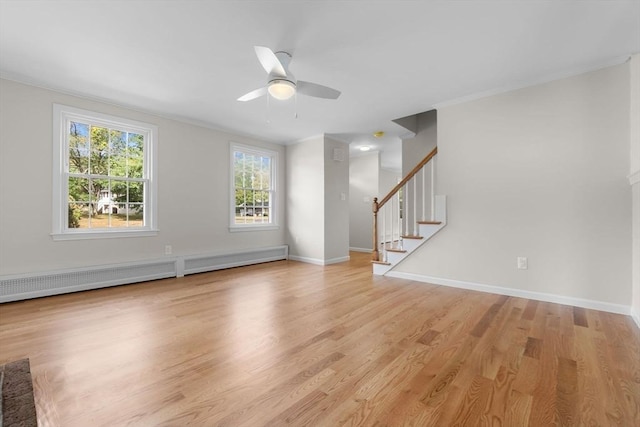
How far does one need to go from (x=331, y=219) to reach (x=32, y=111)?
4.53 metres

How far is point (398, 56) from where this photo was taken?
9.11ft

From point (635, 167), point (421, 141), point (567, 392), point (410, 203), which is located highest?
point (421, 141)

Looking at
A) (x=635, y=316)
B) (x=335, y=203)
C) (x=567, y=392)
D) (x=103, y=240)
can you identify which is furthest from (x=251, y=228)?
(x=635, y=316)

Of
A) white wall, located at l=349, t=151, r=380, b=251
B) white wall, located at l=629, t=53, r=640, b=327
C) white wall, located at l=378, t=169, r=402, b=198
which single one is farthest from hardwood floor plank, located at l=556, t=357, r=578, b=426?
white wall, located at l=378, t=169, r=402, b=198

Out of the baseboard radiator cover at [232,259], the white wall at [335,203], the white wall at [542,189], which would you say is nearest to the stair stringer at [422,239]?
the white wall at [542,189]

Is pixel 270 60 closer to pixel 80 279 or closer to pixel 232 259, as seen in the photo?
pixel 80 279

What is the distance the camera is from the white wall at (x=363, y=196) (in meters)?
7.50

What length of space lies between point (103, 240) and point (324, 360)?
3.61 metres

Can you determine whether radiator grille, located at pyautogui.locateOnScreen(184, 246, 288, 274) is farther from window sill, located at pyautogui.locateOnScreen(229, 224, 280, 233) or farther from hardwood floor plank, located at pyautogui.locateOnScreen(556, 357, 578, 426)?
hardwood floor plank, located at pyautogui.locateOnScreen(556, 357, 578, 426)

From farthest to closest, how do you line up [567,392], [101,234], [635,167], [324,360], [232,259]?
[232,259] < [101,234] < [635,167] < [324,360] < [567,392]

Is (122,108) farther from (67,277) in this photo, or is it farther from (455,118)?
(455,118)

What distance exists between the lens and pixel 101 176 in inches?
152

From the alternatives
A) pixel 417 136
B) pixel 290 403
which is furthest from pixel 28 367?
pixel 417 136

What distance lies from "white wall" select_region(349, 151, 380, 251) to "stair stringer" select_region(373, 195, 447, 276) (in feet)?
9.85
